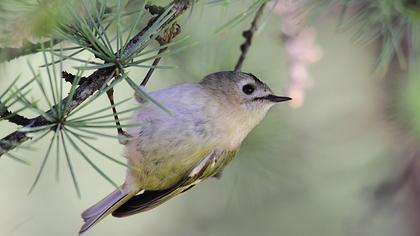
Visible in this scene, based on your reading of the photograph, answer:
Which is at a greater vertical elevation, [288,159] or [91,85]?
[288,159]

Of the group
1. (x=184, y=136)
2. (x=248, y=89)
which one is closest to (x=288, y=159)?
(x=248, y=89)

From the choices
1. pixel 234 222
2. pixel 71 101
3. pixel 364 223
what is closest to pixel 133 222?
pixel 234 222

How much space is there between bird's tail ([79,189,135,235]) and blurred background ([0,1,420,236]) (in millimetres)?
382

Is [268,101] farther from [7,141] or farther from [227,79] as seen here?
[7,141]

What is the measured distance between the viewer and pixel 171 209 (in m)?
2.56

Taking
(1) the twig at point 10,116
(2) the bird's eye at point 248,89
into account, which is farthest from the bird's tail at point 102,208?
(1) the twig at point 10,116

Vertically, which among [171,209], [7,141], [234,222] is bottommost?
[7,141]

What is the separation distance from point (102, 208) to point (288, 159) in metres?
0.75

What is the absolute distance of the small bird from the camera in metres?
1.51

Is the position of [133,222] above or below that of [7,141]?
above

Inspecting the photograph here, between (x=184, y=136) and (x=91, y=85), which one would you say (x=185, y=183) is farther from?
(x=91, y=85)

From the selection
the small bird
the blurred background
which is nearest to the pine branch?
the small bird

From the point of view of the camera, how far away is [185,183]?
1598 millimetres

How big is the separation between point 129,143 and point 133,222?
3.63 ft
